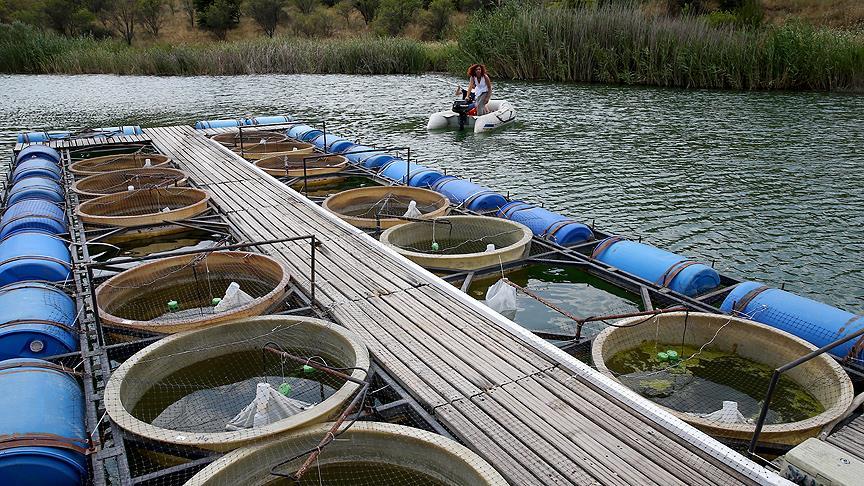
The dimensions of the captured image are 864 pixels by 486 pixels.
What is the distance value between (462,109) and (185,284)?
16.3 m

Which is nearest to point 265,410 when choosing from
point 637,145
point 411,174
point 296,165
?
point 411,174

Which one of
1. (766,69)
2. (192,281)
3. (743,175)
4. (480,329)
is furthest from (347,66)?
(480,329)

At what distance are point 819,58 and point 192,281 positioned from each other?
97.6 ft

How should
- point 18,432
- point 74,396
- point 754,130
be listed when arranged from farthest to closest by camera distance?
point 754,130, point 74,396, point 18,432

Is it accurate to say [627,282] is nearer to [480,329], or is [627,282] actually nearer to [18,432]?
[480,329]

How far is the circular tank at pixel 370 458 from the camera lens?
500 cm

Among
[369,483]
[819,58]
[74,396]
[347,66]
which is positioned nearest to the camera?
[369,483]

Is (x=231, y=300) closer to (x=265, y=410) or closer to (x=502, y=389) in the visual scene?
(x=265, y=410)

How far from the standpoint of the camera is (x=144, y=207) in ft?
41.6

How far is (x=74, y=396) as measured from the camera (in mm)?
5812

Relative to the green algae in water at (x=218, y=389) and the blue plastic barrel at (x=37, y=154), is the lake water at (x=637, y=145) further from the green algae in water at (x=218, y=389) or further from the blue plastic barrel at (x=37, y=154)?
the green algae in water at (x=218, y=389)

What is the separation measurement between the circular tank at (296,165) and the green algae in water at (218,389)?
8.18 m

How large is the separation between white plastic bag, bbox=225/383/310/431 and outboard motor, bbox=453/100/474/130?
19.2 m

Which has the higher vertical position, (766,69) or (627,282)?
(766,69)
